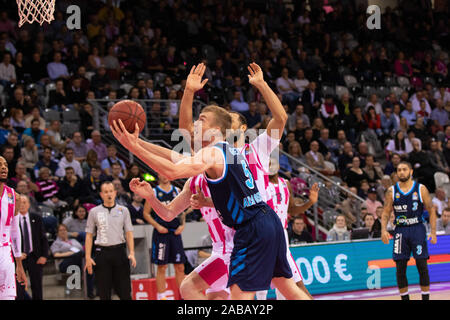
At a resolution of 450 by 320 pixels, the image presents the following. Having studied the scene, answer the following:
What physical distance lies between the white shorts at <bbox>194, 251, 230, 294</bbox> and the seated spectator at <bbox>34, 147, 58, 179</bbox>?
7228mm

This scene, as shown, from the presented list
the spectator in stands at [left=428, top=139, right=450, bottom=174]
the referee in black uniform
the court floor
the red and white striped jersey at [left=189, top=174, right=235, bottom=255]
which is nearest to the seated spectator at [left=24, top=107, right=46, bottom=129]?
the referee in black uniform

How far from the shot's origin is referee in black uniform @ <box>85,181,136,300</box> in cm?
922

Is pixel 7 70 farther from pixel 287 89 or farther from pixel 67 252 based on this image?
pixel 287 89

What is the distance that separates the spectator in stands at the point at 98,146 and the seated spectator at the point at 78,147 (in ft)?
0.51

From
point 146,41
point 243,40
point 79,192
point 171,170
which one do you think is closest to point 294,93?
point 243,40

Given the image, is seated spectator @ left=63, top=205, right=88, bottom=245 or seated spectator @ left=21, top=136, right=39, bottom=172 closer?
seated spectator @ left=63, top=205, right=88, bottom=245

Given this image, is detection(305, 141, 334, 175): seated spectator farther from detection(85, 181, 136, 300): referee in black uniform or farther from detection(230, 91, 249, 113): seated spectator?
detection(85, 181, 136, 300): referee in black uniform

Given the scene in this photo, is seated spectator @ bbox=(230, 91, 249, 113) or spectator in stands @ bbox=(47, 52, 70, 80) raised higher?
spectator in stands @ bbox=(47, 52, 70, 80)

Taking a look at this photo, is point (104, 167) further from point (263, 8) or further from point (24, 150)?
point (263, 8)

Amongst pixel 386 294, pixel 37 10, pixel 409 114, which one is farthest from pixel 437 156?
pixel 37 10

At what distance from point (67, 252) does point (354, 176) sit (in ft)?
23.7

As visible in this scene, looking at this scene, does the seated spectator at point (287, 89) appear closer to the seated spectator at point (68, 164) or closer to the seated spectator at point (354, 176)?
the seated spectator at point (354, 176)

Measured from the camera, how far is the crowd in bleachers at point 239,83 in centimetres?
1323

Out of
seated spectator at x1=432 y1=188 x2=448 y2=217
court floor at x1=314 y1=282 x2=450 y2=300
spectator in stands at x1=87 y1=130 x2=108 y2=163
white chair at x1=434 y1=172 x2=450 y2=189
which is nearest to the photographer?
court floor at x1=314 y1=282 x2=450 y2=300
